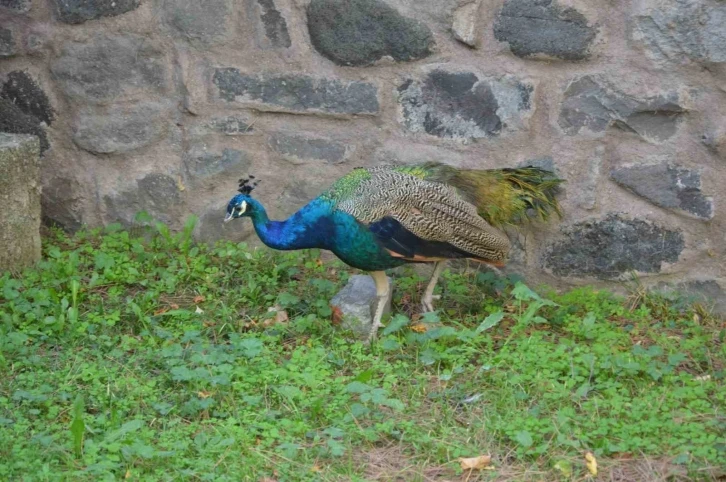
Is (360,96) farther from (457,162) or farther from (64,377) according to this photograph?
(64,377)

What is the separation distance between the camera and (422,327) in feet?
13.8

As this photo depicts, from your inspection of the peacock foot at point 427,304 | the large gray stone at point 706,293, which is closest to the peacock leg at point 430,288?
the peacock foot at point 427,304

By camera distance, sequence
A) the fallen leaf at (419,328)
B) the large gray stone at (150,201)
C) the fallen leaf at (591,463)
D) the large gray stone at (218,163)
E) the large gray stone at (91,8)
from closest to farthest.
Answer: the fallen leaf at (591,463) → the fallen leaf at (419,328) → the large gray stone at (91,8) → the large gray stone at (218,163) → the large gray stone at (150,201)

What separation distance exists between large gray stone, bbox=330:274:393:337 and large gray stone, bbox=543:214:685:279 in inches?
30.8

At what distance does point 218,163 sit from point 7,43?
43.2 inches

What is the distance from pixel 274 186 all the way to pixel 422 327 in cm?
104

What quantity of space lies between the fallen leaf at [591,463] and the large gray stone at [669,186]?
57.4 inches

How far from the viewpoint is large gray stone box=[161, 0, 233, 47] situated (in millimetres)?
4547

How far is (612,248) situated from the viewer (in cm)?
445

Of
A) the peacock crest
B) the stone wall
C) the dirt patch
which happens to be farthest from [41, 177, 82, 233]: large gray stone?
the dirt patch

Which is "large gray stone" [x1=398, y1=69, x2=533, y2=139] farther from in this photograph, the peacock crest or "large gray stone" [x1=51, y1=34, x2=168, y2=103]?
"large gray stone" [x1=51, y1=34, x2=168, y2=103]

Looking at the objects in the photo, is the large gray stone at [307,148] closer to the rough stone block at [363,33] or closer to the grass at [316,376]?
the rough stone block at [363,33]

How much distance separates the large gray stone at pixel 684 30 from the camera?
13.4 feet

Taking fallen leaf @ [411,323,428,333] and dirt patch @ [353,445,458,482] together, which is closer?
dirt patch @ [353,445,458,482]
